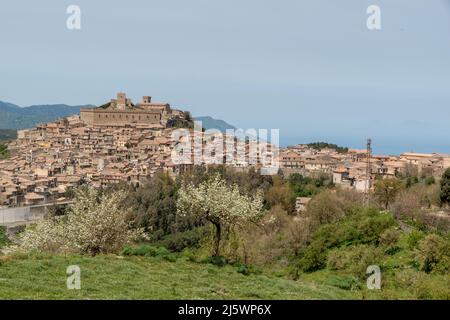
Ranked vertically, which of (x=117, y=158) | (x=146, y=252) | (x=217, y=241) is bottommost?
(x=146, y=252)

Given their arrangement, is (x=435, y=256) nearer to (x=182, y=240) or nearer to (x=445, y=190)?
(x=445, y=190)

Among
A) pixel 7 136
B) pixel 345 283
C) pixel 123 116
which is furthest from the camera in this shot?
pixel 7 136

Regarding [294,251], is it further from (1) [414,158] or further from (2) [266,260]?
(1) [414,158]

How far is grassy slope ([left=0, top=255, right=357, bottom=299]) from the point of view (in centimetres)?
856

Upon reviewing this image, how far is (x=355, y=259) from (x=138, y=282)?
23.8 feet

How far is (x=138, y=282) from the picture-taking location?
31.1 feet

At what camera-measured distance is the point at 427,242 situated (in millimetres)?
13516

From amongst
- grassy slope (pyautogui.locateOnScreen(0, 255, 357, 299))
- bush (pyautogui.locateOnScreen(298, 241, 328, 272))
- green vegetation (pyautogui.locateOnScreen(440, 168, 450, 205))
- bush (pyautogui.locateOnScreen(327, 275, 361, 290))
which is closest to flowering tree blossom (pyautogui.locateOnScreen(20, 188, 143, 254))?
grassy slope (pyautogui.locateOnScreen(0, 255, 357, 299))

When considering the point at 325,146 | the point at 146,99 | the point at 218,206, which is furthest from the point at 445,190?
the point at 146,99

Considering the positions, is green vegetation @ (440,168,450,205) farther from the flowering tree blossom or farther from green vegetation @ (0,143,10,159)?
green vegetation @ (0,143,10,159)

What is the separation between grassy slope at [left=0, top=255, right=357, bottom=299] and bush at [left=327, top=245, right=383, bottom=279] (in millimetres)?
3318
